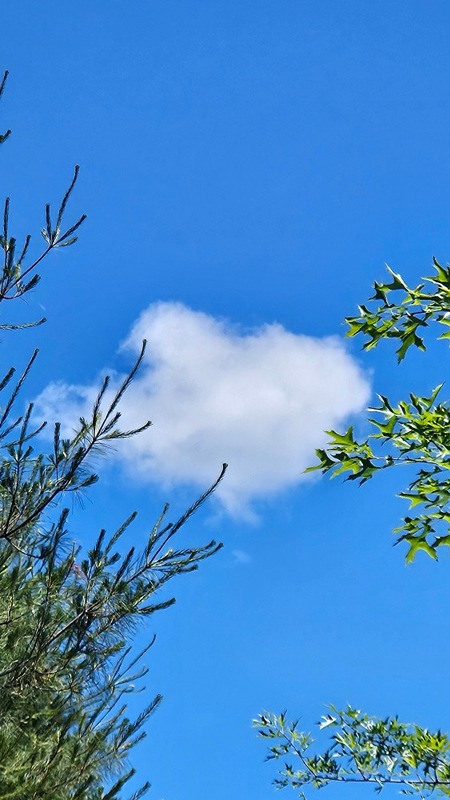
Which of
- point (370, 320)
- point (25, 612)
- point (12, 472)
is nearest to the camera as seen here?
point (370, 320)

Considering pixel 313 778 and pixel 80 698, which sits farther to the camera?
pixel 313 778

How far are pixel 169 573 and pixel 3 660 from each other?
4.15ft

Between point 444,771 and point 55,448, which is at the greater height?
point 444,771

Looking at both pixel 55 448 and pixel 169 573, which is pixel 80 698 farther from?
pixel 55 448

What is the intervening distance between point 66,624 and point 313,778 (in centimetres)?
→ 358

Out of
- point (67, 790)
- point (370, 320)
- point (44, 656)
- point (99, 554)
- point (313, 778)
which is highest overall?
point (370, 320)

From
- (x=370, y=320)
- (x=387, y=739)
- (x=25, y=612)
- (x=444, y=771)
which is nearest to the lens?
(x=370, y=320)

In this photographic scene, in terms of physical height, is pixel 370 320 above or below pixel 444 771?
above

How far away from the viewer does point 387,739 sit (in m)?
7.27

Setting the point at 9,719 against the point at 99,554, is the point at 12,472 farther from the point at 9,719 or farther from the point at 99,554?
the point at 9,719

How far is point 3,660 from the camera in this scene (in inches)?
215

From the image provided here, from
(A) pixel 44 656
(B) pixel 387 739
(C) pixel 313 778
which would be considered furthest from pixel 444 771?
(A) pixel 44 656

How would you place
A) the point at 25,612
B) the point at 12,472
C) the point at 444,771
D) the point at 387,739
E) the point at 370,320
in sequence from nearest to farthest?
the point at 370,320
the point at 12,472
the point at 25,612
the point at 444,771
the point at 387,739

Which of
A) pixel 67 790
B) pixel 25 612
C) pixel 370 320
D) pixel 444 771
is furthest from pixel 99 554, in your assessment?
pixel 444 771
